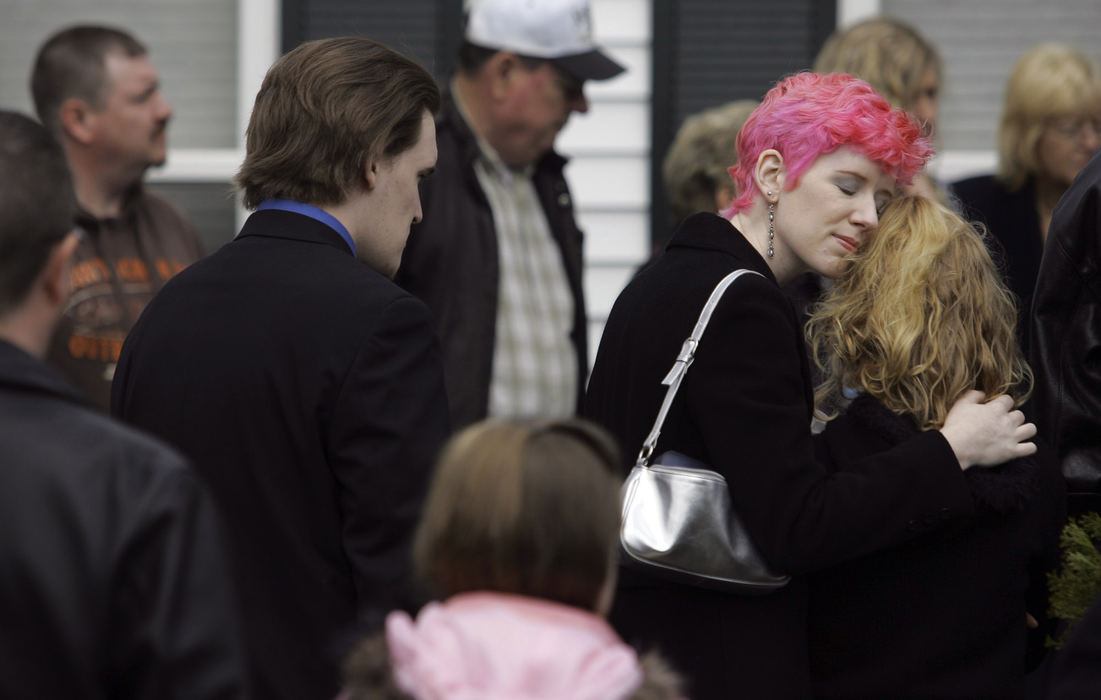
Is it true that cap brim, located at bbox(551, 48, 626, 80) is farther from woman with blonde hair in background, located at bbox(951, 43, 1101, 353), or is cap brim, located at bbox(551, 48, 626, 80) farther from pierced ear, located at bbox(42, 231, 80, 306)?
pierced ear, located at bbox(42, 231, 80, 306)

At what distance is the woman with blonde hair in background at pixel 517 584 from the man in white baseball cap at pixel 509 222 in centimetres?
268

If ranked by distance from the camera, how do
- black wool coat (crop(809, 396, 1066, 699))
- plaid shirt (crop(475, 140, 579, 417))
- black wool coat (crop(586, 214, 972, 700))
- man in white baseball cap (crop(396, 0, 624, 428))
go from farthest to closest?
1. plaid shirt (crop(475, 140, 579, 417))
2. man in white baseball cap (crop(396, 0, 624, 428))
3. black wool coat (crop(809, 396, 1066, 699))
4. black wool coat (crop(586, 214, 972, 700))

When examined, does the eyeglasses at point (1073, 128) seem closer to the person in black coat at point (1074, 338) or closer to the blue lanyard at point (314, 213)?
the person in black coat at point (1074, 338)

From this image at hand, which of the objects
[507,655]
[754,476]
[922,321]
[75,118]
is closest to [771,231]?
[922,321]

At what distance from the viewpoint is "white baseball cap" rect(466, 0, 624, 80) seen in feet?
16.3

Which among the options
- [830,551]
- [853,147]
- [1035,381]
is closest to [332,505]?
[830,551]

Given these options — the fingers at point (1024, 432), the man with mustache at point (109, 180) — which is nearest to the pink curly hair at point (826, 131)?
the fingers at point (1024, 432)

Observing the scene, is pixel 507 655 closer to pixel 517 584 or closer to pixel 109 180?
pixel 517 584

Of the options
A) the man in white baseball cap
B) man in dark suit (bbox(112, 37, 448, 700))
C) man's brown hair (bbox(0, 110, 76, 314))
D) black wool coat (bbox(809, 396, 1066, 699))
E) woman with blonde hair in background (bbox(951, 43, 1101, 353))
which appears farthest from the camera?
woman with blonde hair in background (bbox(951, 43, 1101, 353))

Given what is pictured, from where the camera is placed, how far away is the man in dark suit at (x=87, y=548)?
188 centimetres

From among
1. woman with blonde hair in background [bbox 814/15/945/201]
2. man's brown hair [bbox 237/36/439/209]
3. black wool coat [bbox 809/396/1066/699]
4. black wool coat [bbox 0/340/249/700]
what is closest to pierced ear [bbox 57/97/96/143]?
man's brown hair [bbox 237/36/439/209]

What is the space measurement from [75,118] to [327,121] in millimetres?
2404

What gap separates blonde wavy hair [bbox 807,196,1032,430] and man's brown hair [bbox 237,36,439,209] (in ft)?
3.00

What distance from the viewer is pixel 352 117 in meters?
2.83
